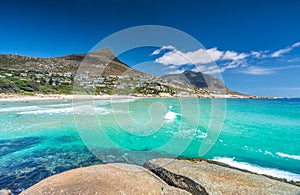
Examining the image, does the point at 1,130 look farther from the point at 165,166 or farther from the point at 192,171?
the point at 192,171

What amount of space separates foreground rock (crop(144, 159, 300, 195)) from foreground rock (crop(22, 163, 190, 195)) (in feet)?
1.54

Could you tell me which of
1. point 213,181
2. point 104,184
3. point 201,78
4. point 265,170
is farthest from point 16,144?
point 201,78

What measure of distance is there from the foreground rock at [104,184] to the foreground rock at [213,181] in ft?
1.54

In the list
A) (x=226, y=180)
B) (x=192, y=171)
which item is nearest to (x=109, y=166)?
(x=192, y=171)

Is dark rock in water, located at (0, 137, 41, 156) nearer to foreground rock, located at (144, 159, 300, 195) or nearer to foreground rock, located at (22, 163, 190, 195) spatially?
foreground rock, located at (22, 163, 190, 195)

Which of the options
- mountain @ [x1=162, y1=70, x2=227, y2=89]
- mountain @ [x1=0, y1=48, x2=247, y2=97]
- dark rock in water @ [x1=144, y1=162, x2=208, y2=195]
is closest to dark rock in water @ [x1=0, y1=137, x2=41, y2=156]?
mountain @ [x1=0, y1=48, x2=247, y2=97]

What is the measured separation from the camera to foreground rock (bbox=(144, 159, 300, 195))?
4.64 m

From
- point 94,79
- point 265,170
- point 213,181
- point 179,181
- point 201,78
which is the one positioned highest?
point 94,79

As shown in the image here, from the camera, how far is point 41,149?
10.5 meters

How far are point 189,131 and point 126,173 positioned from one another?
Answer: 41.5 ft

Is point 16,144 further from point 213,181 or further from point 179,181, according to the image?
point 213,181

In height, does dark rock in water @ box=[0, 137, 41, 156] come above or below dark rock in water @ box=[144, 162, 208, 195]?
below

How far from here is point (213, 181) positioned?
496 cm

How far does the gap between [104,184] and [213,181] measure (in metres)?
3.16
